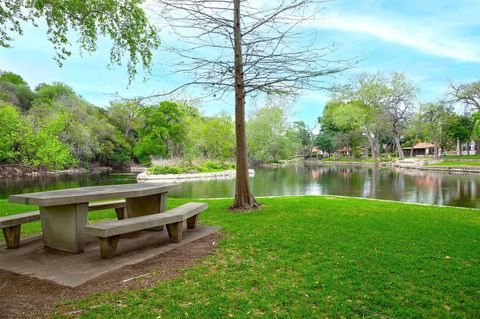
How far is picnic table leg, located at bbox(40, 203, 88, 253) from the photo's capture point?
13.9ft

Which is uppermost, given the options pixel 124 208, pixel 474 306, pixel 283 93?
pixel 283 93

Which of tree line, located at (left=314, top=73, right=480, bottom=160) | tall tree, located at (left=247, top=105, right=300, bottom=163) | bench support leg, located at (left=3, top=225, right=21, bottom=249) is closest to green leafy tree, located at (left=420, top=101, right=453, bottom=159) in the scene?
tree line, located at (left=314, top=73, right=480, bottom=160)

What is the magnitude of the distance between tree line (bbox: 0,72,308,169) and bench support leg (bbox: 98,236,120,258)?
607 inches

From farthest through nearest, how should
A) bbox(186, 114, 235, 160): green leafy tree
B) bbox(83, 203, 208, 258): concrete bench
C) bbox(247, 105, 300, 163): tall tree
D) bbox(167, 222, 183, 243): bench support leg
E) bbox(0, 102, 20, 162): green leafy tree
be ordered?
bbox(247, 105, 300, 163): tall tree → bbox(186, 114, 235, 160): green leafy tree → bbox(0, 102, 20, 162): green leafy tree → bbox(167, 222, 183, 243): bench support leg → bbox(83, 203, 208, 258): concrete bench

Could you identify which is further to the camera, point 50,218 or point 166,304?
point 50,218

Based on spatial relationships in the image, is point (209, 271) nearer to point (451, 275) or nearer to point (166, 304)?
point (166, 304)

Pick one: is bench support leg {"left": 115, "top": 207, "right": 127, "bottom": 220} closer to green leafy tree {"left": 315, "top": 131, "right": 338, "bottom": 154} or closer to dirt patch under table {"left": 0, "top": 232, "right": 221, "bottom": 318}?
dirt patch under table {"left": 0, "top": 232, "right": 221, "bottom": 318}

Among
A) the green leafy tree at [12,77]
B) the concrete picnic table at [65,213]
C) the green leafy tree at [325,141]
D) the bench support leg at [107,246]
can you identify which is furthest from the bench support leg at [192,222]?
the green leafy tree at [325,141]

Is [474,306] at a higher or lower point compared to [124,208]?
lower

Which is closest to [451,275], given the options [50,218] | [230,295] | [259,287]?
[259,287]

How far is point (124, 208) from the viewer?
6.18 meters

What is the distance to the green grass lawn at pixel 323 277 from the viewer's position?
270cm

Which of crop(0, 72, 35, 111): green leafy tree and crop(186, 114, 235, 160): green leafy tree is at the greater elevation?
crop(0, 72, 35, 111): green leafy tree

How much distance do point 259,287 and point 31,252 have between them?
319 centimetres
